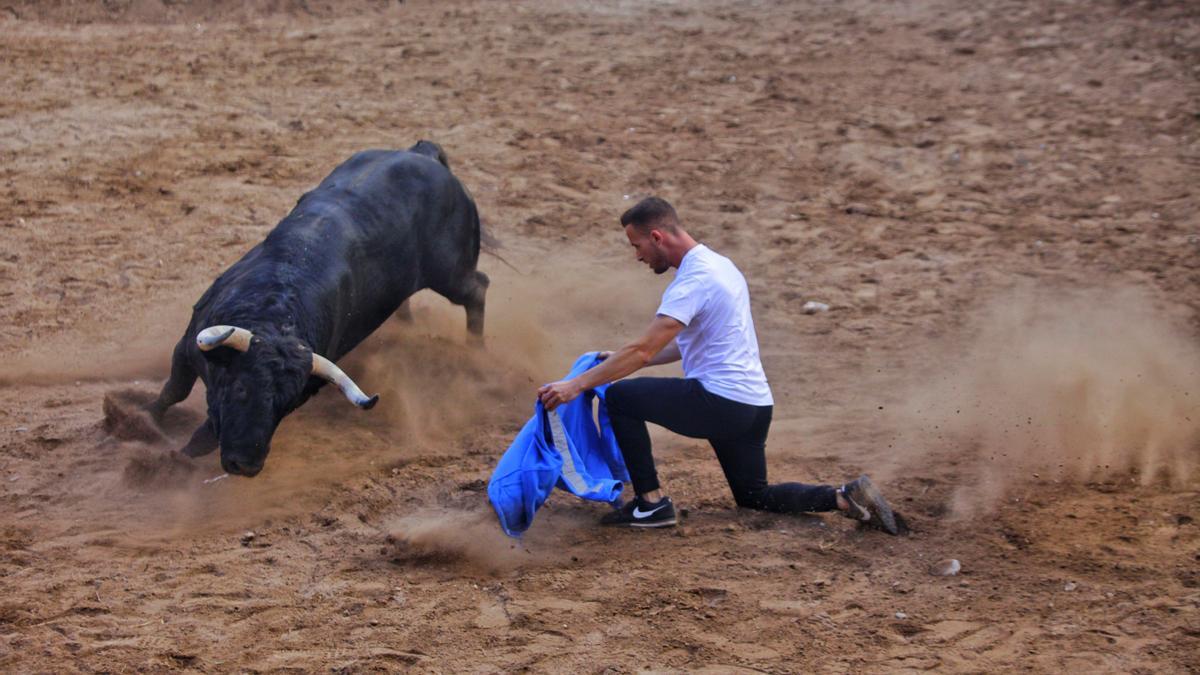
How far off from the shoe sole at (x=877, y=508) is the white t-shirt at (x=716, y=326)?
60 cm

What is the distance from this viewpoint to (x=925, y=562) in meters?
5.59

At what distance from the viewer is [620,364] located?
541 cm

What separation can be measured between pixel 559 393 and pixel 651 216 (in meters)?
0.90

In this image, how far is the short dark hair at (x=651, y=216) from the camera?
18.1ft

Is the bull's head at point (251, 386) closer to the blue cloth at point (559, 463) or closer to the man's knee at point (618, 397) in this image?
the blue cloth at point (559, 463)

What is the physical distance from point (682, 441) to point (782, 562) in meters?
1.73

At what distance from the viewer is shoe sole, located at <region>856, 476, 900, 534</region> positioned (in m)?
5.75

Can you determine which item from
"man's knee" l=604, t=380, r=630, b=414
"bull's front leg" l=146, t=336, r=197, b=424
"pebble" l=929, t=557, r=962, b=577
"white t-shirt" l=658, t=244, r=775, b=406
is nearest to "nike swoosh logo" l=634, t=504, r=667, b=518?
"man's knee" l=604, t=380, r=630, b=414

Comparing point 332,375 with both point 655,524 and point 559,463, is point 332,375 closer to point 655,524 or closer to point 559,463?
point 559,463

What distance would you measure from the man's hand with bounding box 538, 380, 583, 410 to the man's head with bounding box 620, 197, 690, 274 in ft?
2.19

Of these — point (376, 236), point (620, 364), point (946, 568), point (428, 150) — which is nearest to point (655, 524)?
point (620, 364)

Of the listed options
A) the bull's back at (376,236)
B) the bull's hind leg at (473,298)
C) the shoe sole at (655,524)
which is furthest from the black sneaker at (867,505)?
the bull's hind leg at (473,298)

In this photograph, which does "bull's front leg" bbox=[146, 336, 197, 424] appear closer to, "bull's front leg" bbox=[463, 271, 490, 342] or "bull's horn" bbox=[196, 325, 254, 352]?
"bull's horn" bbox=[196, 325, 254, 352]

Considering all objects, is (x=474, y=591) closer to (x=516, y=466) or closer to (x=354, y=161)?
(x=516, y=466)
